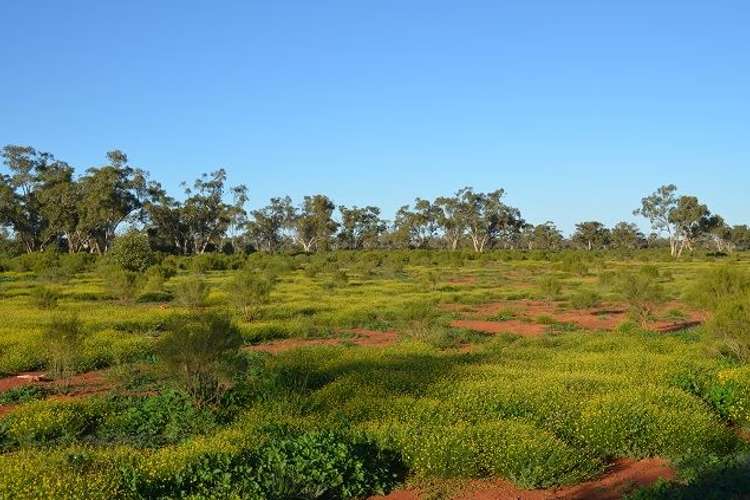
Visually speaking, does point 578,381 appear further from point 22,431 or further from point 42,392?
point 42,392

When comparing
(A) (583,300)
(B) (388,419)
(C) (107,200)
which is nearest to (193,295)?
(A) (583,300)

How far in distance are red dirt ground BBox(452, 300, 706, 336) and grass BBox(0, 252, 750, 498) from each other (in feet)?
15.7

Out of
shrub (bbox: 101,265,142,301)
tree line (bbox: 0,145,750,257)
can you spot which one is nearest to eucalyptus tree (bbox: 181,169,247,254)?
tree line (bbox: 0,145,750,257)

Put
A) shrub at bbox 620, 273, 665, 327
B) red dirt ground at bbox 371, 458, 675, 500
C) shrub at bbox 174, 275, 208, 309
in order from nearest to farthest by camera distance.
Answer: red dirt ground at bbox 371, 458, 675, 500 < shrub at bbox 620, 273, 665, 327 < shrub at bbox 174, 275, 208, 309

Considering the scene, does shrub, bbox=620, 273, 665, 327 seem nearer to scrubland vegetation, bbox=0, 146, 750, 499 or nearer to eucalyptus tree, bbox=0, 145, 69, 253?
scrubland vegetation, bbox=0, 146, 750, 499

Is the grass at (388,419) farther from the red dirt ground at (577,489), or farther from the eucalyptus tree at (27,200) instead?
the eucalyptus tree at (27,200)

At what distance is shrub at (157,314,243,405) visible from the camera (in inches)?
436

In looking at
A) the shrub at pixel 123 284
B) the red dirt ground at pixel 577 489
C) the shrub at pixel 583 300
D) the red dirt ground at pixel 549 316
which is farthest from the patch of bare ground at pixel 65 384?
Answer: the shrub at pixel 583 300

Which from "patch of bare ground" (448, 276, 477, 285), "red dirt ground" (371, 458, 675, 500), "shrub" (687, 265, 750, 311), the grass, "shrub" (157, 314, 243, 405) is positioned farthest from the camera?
"patch of bare ground" (448, 276, 477, 285)

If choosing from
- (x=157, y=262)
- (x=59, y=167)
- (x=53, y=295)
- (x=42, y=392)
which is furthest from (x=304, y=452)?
(x=59, y=167)

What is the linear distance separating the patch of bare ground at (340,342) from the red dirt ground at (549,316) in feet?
11.5

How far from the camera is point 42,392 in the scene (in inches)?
500

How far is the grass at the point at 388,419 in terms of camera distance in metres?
7.51

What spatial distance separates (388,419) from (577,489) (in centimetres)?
297
